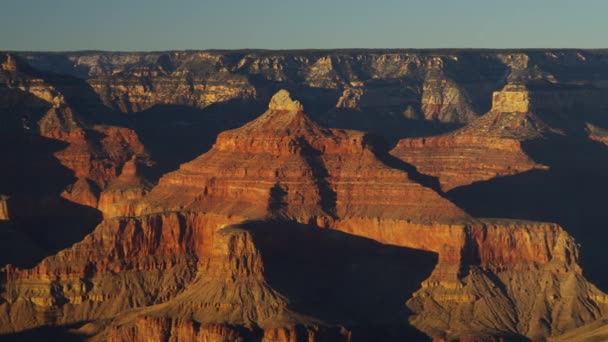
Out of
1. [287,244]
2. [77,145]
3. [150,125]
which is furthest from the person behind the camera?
[150,125]

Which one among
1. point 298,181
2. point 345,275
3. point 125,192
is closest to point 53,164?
point 125,192

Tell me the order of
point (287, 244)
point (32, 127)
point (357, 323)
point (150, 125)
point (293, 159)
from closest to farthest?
1. point (357, 323)
2. point (287, 244)
3. point (293, 159)
4. point (32, 127)
5. point (150, 125)

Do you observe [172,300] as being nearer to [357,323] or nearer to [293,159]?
[357,323]

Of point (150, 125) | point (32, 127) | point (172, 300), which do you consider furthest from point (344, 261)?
point (150, 125)

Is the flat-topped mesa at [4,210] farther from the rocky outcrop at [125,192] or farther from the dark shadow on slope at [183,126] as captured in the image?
the dark shadow on slope at [183,126]

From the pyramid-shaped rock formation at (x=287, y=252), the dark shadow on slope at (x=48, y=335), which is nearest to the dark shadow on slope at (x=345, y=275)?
the pyramid-shaped rock formation at (x=287, y=252)

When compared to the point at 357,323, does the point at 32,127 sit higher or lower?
higher

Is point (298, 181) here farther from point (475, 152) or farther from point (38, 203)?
point (475, 152)

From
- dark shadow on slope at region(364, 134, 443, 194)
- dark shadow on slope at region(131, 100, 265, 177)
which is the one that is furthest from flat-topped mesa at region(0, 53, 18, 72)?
dark shadow on slope at region(364, 134, 443, 194)
